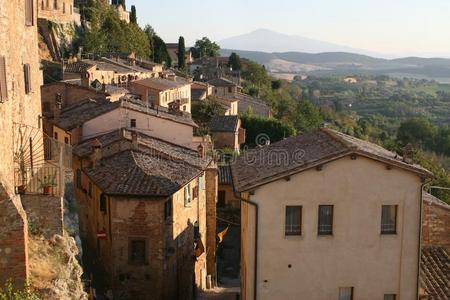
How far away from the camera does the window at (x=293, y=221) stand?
16969 millimetres

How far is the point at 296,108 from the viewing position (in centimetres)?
8456

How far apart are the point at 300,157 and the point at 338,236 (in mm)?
2682

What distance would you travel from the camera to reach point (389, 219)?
17359 millimetres

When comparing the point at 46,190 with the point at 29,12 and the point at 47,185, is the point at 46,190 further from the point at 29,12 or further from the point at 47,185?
the point at 29,12

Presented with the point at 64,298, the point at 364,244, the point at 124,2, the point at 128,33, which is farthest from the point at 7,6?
the point at 124,2

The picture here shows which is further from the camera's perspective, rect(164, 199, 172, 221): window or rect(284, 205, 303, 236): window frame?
rect(164, 199, 172, 221): window

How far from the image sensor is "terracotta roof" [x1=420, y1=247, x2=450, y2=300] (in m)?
18.1

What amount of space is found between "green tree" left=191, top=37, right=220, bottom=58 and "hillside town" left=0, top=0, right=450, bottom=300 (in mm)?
94630

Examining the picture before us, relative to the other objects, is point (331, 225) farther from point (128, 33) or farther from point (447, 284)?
point (128, 33)

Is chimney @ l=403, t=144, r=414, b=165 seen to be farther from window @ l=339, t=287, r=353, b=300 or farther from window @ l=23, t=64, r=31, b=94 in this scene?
window @ l=23, t=64, r=31, b=94

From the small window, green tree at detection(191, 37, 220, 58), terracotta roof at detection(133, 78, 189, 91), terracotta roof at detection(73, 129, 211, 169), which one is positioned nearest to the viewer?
the small window

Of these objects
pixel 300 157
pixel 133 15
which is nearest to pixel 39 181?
pixel 300 157

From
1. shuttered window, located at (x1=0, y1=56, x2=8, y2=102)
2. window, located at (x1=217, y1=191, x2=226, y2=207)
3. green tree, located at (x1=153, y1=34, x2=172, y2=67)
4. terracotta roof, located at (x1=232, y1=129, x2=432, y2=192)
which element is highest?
green tree, located at (x1=153, y1=34, x2=172, y2=67)

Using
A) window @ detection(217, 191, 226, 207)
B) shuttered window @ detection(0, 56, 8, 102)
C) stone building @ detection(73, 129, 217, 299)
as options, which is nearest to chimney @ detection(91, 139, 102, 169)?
stone building @ detection(73, 129, 217, 299)
